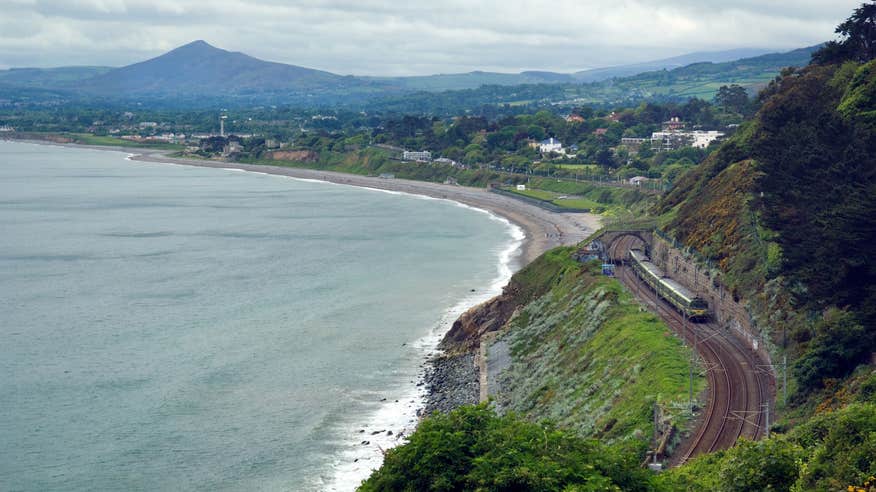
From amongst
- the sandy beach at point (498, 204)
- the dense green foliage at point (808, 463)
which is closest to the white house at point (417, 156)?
the sandy beach at point (498, 204)

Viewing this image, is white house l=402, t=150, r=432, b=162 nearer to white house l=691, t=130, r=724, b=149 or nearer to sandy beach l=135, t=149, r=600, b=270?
sandy beach l=135, t=149, r=600, b=270

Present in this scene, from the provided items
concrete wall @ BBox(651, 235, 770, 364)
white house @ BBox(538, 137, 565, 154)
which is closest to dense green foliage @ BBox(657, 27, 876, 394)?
concrete wall @ BBox(651, 235, 770, 364)

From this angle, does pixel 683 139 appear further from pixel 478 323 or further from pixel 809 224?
pixel 809 224

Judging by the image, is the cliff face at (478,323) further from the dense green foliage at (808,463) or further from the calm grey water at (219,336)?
the dense green foliage at (808,463)

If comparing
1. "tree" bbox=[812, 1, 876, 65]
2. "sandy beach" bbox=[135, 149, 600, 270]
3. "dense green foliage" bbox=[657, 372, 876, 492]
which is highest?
"tree" bbox=[812, 1, 876, 65]

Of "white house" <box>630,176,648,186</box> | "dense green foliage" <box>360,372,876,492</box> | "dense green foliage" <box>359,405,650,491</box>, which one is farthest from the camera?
"white house" <box>630,176,648,186</box>

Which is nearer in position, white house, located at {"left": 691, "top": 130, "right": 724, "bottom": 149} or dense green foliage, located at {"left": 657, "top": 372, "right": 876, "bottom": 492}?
dense green foliage, located at {"left": 657, "top": 372, "right": 876, "bottom": 492}
